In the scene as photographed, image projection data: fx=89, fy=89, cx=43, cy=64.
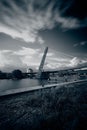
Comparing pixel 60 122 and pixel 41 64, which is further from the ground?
pixel 41 64

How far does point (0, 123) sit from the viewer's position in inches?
118

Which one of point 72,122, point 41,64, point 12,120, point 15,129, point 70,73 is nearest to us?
point 15,129

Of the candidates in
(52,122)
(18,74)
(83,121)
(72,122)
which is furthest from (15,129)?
(18,74)

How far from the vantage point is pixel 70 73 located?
59500 millimetres

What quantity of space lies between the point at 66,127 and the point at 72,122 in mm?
340

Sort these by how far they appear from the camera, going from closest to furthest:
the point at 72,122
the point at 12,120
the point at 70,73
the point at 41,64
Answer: the point at 72,122, the point at 12,120, the point at 41,64, the point at 70,73

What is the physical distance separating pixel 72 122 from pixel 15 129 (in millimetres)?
1816

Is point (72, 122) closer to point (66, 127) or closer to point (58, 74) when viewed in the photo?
point (66, 127)

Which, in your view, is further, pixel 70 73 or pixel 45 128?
pixel 70 73

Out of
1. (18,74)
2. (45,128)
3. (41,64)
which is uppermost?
(41,64)

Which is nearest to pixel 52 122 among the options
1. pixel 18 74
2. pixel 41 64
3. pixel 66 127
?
pixel 66 127

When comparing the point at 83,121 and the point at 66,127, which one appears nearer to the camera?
the point at 66,127

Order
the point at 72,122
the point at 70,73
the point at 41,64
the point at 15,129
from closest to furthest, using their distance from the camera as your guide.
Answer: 1. the point at 15,129
2. the point at 72,122
3. the point at 41,64
4. the point at 70,73

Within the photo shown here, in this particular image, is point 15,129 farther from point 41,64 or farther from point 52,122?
point 41,64
